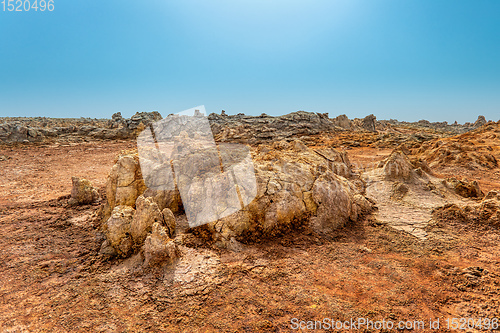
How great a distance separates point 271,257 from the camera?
405 cm

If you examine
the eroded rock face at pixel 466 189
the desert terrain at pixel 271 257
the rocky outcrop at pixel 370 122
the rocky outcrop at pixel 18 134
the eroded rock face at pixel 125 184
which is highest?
the rocky outcrop at pixel 370 122

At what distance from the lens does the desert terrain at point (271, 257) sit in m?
3.06

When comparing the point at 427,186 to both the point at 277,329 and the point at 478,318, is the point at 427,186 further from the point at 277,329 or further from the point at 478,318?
the point at 277,329

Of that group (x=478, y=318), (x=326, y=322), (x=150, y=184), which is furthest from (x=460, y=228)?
(x=150, y=184)

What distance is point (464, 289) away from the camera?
3.34 metres

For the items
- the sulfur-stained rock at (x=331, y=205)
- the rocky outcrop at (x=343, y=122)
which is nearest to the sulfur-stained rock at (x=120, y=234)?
the sulfur-stained rock at (x=331, y=205)

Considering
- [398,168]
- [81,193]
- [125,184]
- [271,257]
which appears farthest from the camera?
[81,193]

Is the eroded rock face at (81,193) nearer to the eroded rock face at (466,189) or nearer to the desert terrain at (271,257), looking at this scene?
the desert terrain at (271,257)

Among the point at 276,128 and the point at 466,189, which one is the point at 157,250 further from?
the point at 276,128

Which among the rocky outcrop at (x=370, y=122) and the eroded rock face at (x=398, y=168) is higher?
the rocky outcrop at (x=370, y=122)

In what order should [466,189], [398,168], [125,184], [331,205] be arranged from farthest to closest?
[398,168] → [466,189] → [125,184] → [331,205]

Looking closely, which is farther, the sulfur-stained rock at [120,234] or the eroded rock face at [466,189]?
the eroded rock face at [466,189]

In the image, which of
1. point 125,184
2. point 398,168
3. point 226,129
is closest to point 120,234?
point 125,184

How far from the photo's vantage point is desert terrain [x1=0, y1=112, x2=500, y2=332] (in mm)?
3063
